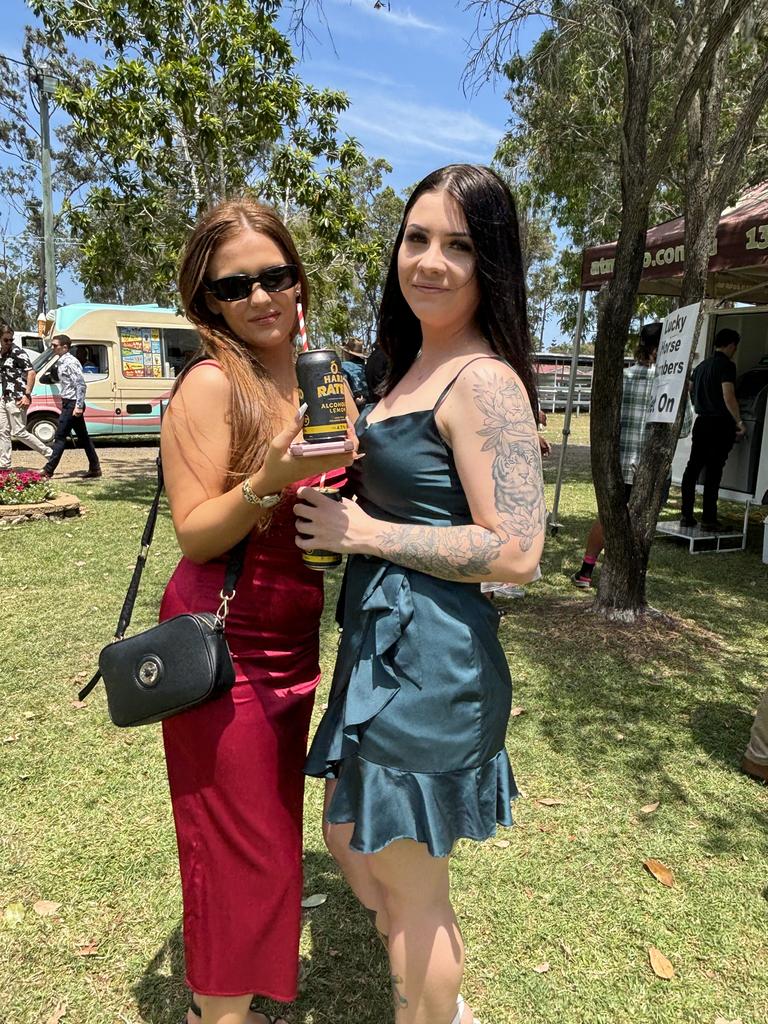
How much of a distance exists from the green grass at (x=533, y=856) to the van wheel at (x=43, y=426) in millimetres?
9355

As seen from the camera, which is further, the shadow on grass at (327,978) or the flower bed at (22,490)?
the flower bed at (22,490)

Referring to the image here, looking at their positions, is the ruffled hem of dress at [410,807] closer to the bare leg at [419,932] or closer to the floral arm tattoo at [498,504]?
the bare leg at [419,932]

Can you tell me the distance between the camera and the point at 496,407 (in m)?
1.32

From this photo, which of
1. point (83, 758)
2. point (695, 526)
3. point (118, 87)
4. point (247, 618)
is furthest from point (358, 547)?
point (118, 87)

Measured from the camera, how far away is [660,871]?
2.59 metres

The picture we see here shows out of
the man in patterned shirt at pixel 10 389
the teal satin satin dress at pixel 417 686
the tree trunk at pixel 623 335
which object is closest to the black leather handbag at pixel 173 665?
the teal satin satin dress at pixel 417 686

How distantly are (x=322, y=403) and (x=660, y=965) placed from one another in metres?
2.02

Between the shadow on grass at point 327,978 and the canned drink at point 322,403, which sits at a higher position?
the canned drink at point 322,403

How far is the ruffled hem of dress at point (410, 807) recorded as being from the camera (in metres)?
1.36

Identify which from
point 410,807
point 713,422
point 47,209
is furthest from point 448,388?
point 47,209

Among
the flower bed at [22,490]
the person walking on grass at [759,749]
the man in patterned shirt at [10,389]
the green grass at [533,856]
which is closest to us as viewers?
the green grass at [533,856]

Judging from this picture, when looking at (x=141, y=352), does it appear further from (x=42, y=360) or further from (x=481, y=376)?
(x=481, y=376)

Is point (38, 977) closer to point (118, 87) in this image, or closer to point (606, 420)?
point (606, 420)

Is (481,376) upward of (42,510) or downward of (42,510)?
upward
